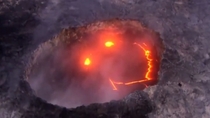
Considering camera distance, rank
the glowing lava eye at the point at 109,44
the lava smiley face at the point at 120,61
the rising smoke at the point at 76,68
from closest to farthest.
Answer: the rising smoke at the point at 76,68, the lava smiley face at the point at 120,61, the glowing lava eye at the point at 109,44

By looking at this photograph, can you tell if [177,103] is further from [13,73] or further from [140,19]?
[13,73]

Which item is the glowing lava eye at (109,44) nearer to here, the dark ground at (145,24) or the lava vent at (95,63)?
the lava vent at (95,63)

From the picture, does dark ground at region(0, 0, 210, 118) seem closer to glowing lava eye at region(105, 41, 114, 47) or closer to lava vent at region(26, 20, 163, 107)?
lava vent at region(26, 20, 163, 107)

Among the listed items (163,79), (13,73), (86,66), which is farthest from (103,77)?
(13,73)

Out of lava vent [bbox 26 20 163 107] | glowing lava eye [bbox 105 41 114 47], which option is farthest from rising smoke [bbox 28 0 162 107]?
glowing lava eye [bbox 105 41 114 47]

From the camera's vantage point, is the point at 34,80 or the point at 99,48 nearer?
the point at 34,80

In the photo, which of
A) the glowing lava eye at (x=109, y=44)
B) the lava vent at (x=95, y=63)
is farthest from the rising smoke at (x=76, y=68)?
the glowing lava eye at (x=109, y=44)

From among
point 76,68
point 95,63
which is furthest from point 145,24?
point 76,68
